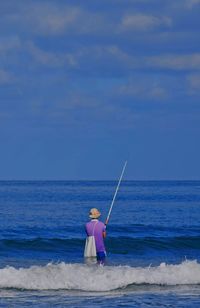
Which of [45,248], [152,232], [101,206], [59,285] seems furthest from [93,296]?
[101,206]

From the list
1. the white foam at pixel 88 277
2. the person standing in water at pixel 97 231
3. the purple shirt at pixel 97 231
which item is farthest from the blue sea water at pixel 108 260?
the purple shirt at pixel 97 231

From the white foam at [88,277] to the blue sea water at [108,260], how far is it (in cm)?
2

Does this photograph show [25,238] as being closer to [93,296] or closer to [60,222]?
[60,222]

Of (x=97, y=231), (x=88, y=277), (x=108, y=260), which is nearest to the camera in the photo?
(x=88, y=277)

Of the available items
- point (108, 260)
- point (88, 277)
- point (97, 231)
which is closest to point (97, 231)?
point (97, 231)

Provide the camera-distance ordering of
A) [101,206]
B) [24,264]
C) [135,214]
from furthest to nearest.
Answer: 1. [101,206]
2. [135,214]
3. [24,264]

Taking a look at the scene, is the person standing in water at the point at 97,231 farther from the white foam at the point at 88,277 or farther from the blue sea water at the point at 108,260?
the white foam at the point at 88,277

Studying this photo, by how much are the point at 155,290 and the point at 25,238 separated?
13.6 metres

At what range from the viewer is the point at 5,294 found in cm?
1631

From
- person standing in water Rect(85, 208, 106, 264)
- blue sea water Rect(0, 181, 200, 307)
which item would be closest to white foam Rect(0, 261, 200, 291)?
blue sea water Rect(0, 181, 200, 307)

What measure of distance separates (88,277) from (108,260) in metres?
6.61

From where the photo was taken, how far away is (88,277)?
17.4 metres

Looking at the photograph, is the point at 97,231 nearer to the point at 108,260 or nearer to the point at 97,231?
the point at 97,231

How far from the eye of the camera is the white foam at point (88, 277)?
1708 cm
